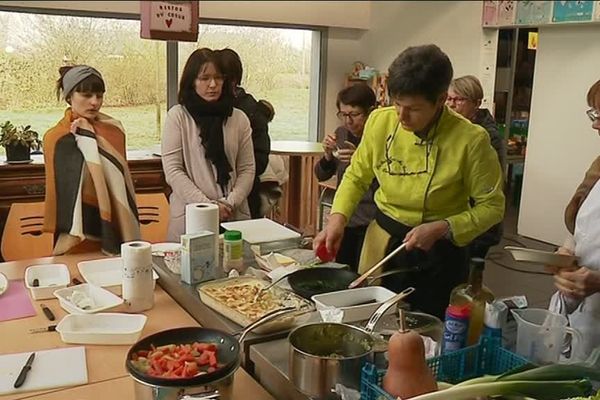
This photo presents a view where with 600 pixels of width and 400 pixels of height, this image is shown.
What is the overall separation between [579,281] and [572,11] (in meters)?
3.61

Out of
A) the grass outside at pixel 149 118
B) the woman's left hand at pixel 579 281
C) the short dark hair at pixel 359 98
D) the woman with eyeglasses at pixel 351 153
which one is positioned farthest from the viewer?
the grass outside at pixel 149 118

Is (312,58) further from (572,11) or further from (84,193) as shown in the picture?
(84,193)

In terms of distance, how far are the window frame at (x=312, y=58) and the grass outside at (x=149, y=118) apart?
0.27 feet

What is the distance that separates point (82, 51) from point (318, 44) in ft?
7.42

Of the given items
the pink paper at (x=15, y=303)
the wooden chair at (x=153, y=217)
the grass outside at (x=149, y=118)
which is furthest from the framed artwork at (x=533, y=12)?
the pink paper at (x=15, y=303)

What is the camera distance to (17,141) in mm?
3434

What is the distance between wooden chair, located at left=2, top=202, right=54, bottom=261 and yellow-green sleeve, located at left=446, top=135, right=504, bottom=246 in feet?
5.82

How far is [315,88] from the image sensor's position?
559 centimetres

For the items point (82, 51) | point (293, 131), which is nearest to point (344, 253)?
point (82, 51)

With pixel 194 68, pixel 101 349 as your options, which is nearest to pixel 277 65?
pixel 194 68

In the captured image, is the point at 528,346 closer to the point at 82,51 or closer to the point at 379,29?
the point at 82,51

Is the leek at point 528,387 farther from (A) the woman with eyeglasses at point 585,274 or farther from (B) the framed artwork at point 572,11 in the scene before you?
(B) the framed artwork at point 572,11

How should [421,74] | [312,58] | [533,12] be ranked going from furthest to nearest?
1. [312,58]
2. [533,12]
3. [421,74]

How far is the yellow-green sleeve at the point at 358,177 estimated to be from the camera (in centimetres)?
183
